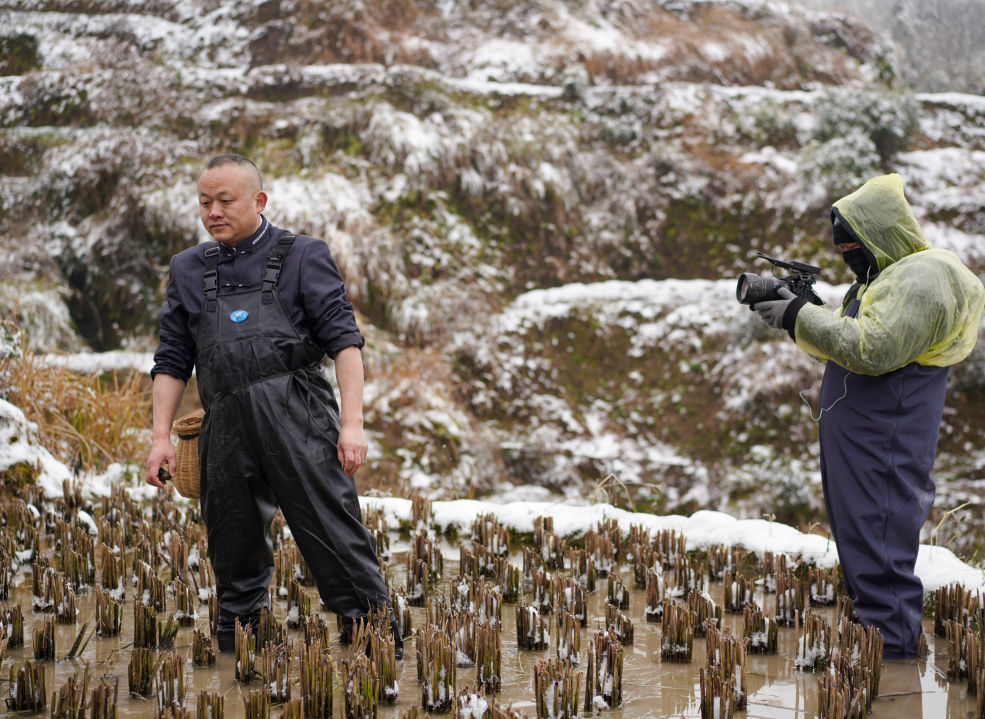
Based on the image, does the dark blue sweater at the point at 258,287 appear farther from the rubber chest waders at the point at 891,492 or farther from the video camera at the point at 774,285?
the rubber chest waders at the point at 891,492

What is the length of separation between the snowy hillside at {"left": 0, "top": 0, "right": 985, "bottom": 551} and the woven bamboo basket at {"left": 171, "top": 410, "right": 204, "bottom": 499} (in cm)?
543

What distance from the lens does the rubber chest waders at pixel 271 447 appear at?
3.11m

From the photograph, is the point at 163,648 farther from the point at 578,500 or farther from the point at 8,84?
the point at 8,84

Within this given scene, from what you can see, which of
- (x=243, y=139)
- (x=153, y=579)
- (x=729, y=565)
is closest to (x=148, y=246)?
(x=243, y=139)

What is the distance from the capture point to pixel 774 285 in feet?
11.6

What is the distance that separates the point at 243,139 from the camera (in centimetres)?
1257

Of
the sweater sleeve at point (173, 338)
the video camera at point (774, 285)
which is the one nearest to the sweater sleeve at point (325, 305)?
the sweater sleeve at point (173, 338)

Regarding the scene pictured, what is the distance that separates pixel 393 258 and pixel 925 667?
8.91m

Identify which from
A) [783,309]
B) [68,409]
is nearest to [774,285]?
[783,309]

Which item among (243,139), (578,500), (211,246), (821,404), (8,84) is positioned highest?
(8,84)

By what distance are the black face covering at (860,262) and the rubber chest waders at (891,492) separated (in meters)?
0.41

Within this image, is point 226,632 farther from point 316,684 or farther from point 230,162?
point 230,162

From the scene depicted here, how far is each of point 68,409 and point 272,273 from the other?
4792 mm

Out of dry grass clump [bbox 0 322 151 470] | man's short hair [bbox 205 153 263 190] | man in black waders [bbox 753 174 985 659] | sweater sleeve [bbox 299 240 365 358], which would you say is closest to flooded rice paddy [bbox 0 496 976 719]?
man in black waders [bbox 753 174 985 659]
